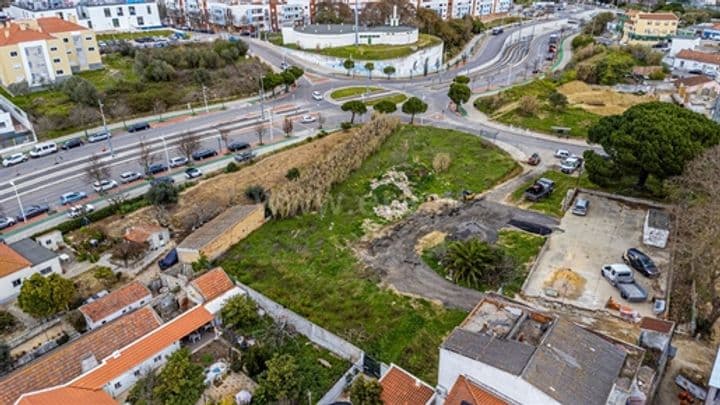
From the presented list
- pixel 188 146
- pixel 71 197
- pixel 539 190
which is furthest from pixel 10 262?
pixel 539 190

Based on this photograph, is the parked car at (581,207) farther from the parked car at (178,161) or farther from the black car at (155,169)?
the black car at (155,169)

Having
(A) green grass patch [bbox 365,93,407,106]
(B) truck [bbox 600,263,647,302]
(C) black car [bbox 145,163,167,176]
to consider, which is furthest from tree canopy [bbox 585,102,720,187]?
(C) black car [bbox 145,163,167,176]

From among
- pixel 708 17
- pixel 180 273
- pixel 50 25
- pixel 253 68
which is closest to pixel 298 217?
pixel 180 273

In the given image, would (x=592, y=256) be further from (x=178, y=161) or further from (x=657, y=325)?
(x=178, y=161)

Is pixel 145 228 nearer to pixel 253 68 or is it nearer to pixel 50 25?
pixel 253 68

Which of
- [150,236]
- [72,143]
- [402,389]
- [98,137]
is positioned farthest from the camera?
[98,137]

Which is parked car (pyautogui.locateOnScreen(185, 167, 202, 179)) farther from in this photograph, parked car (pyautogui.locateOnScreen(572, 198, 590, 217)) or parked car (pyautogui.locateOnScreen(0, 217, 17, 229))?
parked car (pyautogui.locateOnScreen(572, 198, 590, 217))
